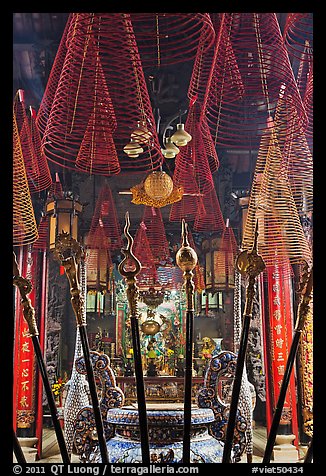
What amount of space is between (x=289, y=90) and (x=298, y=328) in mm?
799

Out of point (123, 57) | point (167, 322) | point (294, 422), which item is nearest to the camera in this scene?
point (123, 57)

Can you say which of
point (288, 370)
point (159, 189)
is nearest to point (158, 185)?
point (159, 189)

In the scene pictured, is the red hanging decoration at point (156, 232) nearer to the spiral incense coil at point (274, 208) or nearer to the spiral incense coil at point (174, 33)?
the spiral incense coil at point (274, 208)

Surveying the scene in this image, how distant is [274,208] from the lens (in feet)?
8.96

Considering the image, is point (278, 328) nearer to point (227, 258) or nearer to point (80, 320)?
point (227, 258)

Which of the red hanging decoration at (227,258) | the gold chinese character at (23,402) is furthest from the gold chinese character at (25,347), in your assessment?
the red hanging decoration at (227,258)

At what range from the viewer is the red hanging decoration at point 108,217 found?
501cm

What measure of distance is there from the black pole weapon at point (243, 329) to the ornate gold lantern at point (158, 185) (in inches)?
96.3

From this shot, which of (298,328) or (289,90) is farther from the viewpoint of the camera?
(289,90)

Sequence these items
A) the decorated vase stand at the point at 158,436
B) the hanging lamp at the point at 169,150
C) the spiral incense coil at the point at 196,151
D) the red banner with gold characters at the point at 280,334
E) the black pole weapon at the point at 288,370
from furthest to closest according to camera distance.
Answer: the red banner with gold characters at the point at 280,334 < the hanging lamp at the point at 169,150 < the spiral incense coil at the point at 196,151 < the decorated vase stand at the point at 158,436 < the black pole weapon at the point at 288,370

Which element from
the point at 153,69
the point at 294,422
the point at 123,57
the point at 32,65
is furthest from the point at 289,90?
the point at 294,422

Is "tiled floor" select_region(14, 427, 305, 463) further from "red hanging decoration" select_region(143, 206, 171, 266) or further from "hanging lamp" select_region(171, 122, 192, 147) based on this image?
"hanging lamp" select_region(171, 122, 192, 147)
